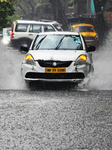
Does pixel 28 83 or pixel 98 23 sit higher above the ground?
pixel 28 83

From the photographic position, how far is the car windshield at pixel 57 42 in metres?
12.7

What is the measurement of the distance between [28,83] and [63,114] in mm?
4243

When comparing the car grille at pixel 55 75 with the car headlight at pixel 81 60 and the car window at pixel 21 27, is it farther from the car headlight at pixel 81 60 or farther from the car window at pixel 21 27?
the car window at pixel 21 27

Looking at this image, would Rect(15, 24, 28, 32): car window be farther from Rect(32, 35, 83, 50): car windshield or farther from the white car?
the white car

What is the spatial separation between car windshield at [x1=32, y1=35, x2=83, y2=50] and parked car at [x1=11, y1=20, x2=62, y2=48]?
46.3ft

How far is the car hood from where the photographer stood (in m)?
11.6

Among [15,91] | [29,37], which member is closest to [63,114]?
[15,91]

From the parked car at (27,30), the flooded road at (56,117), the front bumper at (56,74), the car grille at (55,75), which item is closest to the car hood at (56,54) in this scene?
the front bumper at (56,74)

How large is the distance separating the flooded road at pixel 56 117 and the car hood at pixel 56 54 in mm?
779

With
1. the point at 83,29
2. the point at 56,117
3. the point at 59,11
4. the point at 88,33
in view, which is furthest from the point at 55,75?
the point at 59,11

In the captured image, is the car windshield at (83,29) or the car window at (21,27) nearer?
the car window at (21,27)

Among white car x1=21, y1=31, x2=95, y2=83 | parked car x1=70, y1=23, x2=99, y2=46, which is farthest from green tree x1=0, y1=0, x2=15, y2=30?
white car x1=21, y1=31, x2=95, y2=83

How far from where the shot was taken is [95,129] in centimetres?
682

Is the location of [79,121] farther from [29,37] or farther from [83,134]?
[29,37]
